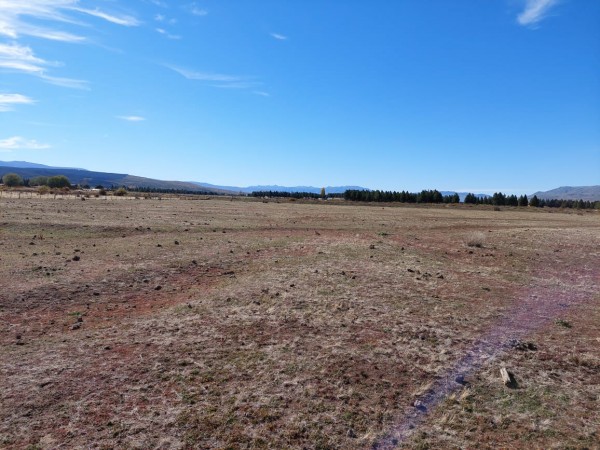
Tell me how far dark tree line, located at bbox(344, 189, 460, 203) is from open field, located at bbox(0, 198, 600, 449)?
114875 millimetres

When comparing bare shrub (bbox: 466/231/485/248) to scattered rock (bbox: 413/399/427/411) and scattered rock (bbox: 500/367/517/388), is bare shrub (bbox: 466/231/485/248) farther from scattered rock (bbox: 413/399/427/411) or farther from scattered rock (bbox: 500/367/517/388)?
scattered rock (bbox: 413/399/427/411)

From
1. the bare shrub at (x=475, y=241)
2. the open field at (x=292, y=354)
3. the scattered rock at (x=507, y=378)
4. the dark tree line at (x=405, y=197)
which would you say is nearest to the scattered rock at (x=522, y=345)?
the open field at (x=292, y=354)

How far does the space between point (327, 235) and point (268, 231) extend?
5453mm

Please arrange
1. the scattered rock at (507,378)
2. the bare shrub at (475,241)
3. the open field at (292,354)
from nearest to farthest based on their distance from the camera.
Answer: the open field at (292,354)
the scattered rock at (507,378)
the bare shrub at (475,241)

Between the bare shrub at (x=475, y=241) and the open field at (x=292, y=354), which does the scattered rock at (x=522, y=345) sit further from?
the bare shrub at (x=475, y=241)

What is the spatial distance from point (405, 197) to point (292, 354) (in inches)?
5337

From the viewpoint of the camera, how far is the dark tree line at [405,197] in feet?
427

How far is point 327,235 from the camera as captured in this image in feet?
101

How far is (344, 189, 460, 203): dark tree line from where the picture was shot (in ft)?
427

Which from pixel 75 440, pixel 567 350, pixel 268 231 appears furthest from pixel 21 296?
pixel 268 231

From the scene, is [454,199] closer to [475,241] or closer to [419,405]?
[475,241]

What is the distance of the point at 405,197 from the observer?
13838 centimetres

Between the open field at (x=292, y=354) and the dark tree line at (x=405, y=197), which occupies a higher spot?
the dark tree line at (x=405, y=197)

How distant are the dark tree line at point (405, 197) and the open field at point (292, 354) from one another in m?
115
